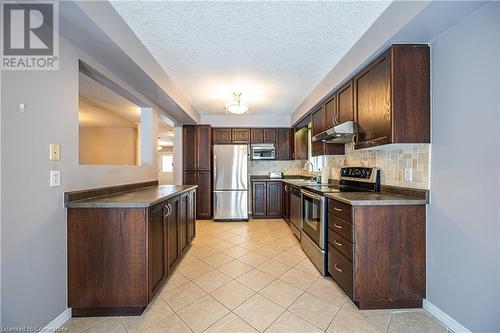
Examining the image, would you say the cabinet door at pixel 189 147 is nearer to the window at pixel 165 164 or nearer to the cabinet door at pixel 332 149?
the cabinet door at pixel 332 149

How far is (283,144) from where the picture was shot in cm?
523

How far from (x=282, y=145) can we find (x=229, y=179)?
1542 mm

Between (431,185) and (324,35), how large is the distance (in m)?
1.59

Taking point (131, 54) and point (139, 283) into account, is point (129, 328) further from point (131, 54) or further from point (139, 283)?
point (131, 54)

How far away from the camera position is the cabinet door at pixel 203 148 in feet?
16.0

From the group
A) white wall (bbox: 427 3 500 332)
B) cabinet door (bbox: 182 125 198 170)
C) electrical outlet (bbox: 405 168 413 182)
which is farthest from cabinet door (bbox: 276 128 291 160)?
white wall (bbox: 427 3 500 332)

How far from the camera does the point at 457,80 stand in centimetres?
156

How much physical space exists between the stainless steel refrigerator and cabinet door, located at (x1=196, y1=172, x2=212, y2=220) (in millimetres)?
227

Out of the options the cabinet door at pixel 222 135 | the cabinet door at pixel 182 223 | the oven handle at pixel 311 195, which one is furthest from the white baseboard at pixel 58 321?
the cabinet door at pixel 222 135

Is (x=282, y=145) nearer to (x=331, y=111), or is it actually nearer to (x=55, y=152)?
(x=331, y=111)

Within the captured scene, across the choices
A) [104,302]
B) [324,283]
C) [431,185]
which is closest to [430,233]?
[431,185]

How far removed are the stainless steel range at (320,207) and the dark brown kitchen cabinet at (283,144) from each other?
2.16m

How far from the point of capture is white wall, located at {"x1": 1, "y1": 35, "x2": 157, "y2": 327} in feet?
4.17

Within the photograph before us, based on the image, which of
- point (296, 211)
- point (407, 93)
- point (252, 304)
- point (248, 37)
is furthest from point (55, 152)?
point (296, 211)
